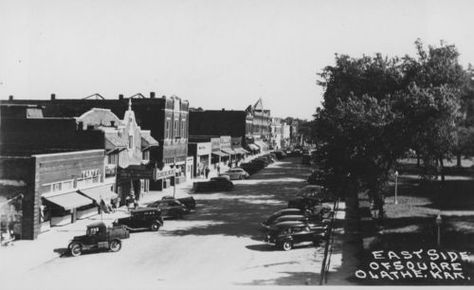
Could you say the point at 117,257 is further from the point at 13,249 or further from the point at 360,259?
the point at 360,259

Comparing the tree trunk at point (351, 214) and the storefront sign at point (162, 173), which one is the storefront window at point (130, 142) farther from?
the tree trunk at point (351, 214)

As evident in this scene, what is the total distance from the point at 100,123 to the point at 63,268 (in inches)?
942

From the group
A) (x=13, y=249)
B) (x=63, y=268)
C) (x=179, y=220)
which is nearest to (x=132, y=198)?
(x=179, y=220)

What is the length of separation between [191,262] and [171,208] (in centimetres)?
1322

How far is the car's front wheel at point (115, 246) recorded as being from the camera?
25452 millimetres

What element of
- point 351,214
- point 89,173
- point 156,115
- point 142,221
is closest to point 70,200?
point 89,173

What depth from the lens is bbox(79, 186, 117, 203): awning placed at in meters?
35.5

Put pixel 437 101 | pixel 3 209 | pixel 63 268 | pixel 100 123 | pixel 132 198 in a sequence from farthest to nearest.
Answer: pixel 100 123
pixel 132 198
pixel 437 101
pixel 3 209
pixel 63 268

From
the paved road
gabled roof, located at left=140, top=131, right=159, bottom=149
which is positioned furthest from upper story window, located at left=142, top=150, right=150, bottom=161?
the paved road

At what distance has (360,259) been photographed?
23609 millimetres

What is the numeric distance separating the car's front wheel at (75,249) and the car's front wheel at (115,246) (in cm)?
154

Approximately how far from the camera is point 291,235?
2623cm

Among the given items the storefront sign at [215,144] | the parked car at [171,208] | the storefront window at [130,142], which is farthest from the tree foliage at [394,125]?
the storefront sign at [215,144]

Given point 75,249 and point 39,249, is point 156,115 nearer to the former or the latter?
point 39,249
